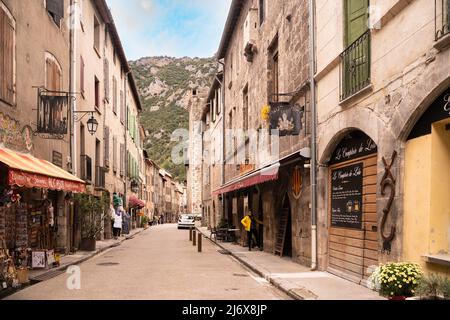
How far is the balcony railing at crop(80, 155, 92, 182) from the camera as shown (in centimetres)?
1964

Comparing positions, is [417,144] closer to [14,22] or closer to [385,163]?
[385,163]

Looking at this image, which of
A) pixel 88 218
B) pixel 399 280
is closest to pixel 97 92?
pixel 88 218

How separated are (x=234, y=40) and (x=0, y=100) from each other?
17.6 metres

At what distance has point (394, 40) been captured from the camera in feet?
27.5

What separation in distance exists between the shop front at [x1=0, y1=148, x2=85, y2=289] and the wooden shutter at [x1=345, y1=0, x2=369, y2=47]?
693cm

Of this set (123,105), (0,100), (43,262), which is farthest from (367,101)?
(123,105)

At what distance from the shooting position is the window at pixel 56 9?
15127 mm

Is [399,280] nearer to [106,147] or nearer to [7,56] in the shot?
[7,56]

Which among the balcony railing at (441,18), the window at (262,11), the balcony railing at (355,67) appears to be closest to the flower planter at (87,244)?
the window at (262,11)

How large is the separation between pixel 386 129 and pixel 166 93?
99.1 metres

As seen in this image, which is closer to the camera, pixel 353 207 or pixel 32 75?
pixel 353 207

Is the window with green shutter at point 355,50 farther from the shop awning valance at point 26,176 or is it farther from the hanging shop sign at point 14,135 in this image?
the hanging shop sign at point 14,135

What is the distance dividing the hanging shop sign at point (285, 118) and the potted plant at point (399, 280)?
661 centimetres

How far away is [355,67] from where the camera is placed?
33.0ft
